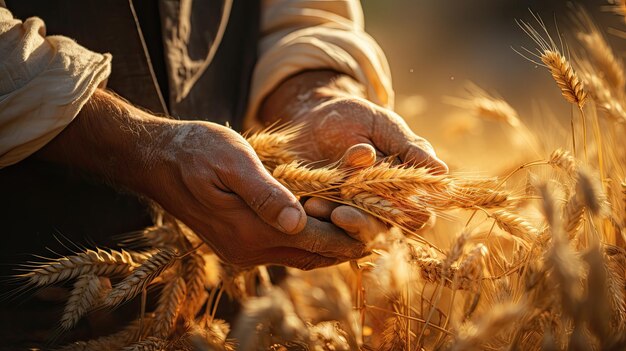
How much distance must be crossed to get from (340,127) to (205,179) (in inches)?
14.7

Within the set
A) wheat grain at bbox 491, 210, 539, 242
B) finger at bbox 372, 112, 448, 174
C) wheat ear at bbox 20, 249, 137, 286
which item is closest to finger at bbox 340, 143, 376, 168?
finger at bbox 372, 112, 448, 174

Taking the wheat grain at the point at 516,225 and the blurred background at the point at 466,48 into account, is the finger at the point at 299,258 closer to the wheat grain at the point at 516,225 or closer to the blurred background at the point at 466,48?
the wheat grain at the point at 516,225

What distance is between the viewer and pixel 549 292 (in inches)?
31.4

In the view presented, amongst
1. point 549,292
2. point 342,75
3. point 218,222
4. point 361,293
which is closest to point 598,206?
point 549,292

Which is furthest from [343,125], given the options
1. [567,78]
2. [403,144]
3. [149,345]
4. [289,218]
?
[149,345]

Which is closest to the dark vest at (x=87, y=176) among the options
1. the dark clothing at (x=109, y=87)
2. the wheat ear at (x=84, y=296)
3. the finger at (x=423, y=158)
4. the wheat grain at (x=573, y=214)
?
the dark clothing at (x=109, y=87)

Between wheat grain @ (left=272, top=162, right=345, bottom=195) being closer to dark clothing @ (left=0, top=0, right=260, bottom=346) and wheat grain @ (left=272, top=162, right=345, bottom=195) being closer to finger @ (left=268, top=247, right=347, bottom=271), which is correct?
finger @ (left=268, top=247, right=347, bottom=271)

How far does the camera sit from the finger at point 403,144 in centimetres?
120

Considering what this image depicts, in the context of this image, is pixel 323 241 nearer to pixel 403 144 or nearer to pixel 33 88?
pixel 403 144

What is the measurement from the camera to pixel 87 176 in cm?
129

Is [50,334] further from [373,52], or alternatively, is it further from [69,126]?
[373,52]

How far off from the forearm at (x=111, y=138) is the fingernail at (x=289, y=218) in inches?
11.3

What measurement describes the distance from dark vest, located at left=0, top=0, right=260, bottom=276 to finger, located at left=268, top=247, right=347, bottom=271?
1.26 ft

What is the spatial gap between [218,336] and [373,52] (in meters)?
0.91
